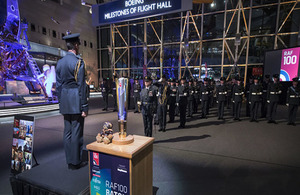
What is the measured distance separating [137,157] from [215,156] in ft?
7.73

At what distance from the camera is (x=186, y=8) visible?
310 cm

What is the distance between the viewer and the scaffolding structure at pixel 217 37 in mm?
10438

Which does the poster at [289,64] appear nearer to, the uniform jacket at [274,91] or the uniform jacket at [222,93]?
the uniform jacket at [274,91]

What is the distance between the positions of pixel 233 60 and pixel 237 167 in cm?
1075

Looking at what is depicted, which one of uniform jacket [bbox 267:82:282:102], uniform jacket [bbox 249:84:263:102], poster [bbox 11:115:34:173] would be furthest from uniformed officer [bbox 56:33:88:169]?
uniform jacket [bbox 267:82:282:102]

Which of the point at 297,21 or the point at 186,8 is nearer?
the point at 186,8

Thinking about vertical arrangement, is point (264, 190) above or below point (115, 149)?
below

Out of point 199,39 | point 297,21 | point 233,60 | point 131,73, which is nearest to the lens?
point 297,21

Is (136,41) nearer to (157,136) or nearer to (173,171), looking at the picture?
(157,136)

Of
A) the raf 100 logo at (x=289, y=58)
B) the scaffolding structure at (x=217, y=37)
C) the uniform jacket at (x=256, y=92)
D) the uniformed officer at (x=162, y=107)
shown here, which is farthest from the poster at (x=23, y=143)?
the raf 100 logo at (x=289, y=58)

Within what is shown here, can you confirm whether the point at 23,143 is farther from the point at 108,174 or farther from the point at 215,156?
the point at 215,156

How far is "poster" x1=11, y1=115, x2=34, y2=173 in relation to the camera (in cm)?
214

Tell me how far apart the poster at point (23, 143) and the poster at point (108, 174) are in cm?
131

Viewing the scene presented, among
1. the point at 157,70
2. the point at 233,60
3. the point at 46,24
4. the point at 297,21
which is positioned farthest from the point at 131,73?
the point at 297,21
